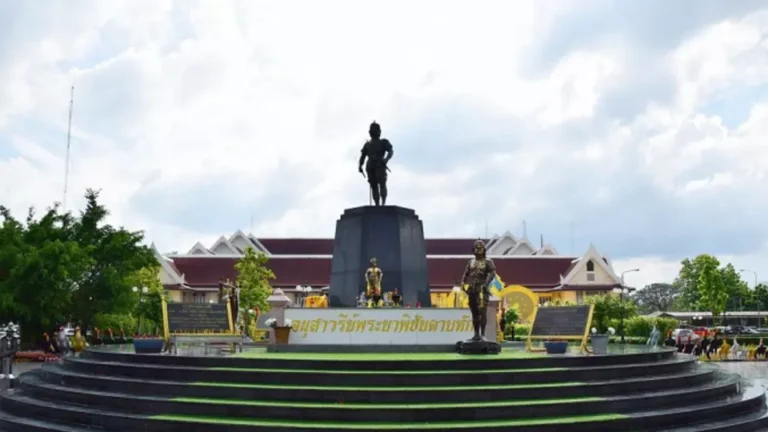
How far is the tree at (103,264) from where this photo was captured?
3025 centimetres

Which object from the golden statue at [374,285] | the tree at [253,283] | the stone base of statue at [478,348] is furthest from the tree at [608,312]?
the stone base of statue at [478,348]

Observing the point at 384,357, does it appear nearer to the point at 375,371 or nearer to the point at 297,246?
the point at 375,371

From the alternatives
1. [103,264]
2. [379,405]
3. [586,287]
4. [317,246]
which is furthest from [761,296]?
[379,405]

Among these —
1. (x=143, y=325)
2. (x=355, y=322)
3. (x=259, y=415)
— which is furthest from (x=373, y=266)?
(x=143, y=325)

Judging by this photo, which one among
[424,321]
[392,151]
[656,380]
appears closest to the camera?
[656,380]

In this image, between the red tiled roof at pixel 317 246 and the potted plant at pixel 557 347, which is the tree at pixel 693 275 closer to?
the red tiled roof at pixel 317 246

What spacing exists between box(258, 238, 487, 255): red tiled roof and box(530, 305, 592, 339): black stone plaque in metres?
46.5

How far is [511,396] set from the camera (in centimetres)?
1083

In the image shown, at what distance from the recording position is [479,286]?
14.2 metres

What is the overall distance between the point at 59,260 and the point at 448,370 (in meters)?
20.8

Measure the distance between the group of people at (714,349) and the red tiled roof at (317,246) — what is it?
28.3 meters

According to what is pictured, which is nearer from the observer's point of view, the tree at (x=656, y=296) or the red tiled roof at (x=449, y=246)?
the red tiled roof at (x=449, y=246)

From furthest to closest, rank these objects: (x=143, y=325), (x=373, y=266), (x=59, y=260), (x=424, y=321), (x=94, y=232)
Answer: (x=143, y=325)
(x=94, y=232)
(x=59, y=260)
(x=373, y=266)
(x=424, y=321)

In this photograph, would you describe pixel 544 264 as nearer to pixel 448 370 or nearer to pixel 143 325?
pixel 143 325
